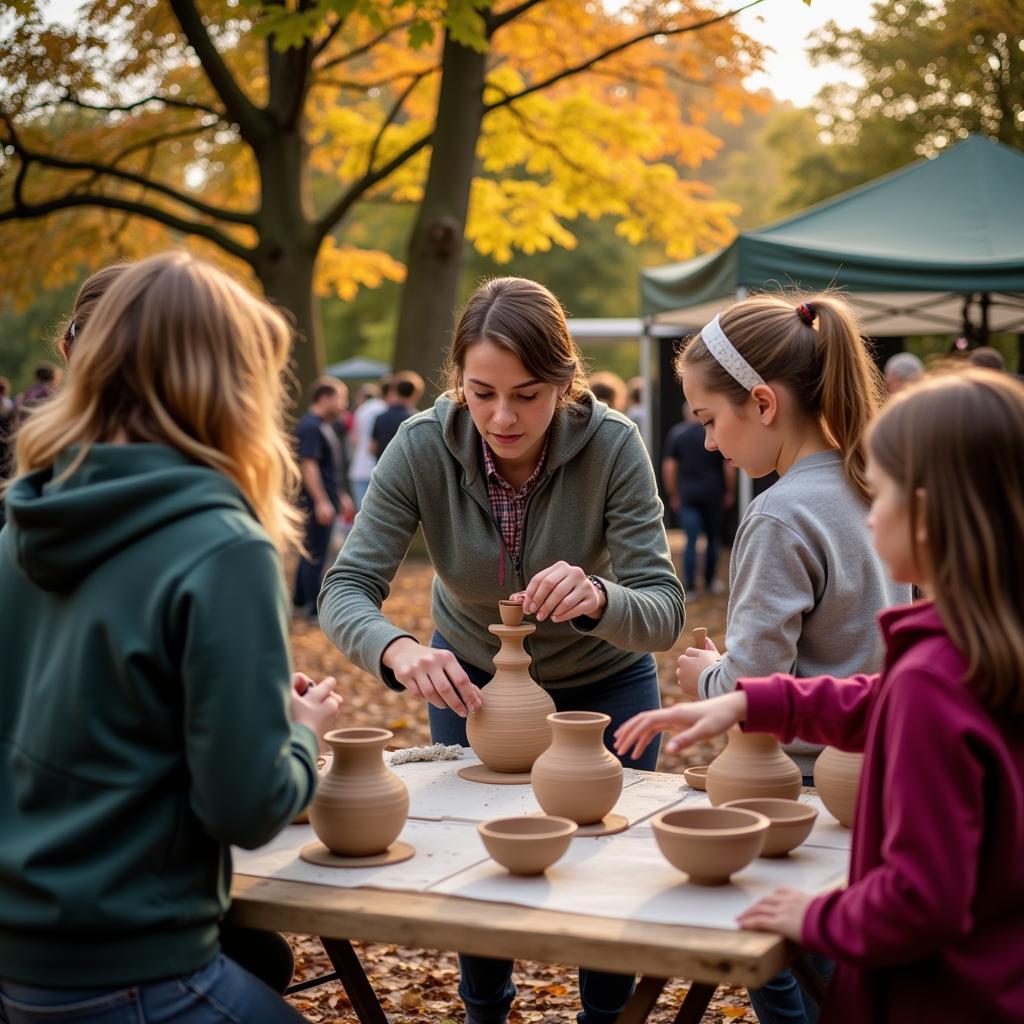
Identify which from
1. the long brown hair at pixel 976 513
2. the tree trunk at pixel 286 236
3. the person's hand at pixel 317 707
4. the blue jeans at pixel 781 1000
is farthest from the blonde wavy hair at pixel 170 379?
the tree trunk at pixel 286 236

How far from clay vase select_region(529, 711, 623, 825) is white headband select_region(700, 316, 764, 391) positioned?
794 millimetres

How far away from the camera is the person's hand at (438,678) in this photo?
8.84 ft

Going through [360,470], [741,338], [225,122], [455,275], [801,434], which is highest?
[225,122]

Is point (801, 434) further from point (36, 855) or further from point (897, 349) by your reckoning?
point (897, 349)

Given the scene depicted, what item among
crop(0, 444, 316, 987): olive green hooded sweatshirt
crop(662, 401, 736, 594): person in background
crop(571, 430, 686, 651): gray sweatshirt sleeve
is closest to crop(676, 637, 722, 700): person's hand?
crop(571, 430, 686, 651): gray sweatshirt sleeve

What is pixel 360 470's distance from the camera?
13.4 meters

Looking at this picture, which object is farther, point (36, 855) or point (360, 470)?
point (360, 470)

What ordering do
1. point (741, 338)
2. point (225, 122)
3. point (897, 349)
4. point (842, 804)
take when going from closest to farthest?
1. point (842, 804)
2. point (741, 338)
3. point (225, 122)
4. point (897, 349)

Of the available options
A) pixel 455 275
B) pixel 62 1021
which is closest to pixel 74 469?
pixel 62 1021

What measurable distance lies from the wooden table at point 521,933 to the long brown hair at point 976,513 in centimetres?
49

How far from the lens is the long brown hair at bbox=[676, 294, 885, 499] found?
9.00 feet

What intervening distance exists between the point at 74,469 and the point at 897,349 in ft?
45.3

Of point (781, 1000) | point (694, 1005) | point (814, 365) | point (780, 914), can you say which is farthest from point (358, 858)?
point (814, 365)

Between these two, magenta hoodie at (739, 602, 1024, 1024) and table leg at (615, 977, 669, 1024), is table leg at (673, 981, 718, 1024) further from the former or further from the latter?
magenta hoodie at (739, 602, 1024, 1024)
